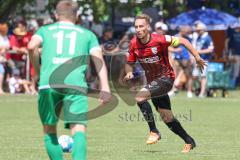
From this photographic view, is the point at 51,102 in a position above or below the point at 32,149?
above

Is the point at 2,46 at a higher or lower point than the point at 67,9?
lower

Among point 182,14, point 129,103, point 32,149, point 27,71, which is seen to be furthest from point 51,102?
point 182,14

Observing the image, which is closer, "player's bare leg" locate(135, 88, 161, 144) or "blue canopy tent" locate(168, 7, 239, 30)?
"player's bare leg" locate(135, 88, 161, 144)

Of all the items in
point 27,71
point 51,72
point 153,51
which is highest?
point 51,72

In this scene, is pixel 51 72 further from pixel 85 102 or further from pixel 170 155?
pixel 170 155

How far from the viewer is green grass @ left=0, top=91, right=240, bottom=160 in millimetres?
11086

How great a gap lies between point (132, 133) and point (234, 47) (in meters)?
14.8

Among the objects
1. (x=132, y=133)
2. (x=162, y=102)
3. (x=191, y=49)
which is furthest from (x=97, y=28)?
(x=191, y=49)

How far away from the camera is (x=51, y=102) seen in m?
8.45

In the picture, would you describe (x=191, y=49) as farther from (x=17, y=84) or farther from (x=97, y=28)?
(x=97, y=28)

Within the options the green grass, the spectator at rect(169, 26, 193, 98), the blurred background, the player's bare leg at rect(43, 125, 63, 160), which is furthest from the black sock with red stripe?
the spectator at rect(169, 26, 193, 98)

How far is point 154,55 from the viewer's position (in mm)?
12062

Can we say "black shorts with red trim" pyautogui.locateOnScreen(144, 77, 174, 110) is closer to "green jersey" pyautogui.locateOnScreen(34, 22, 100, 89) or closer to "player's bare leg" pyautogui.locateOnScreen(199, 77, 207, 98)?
"green jersey" pyautogui.locateOnScreen(34, 22, 100, 89)

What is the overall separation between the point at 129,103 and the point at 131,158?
10290 mm
